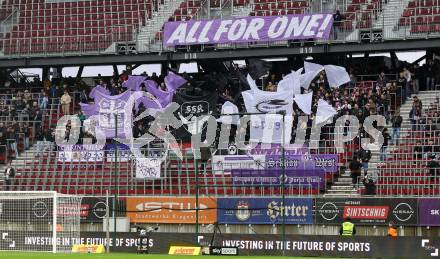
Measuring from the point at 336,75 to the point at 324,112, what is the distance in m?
2.73

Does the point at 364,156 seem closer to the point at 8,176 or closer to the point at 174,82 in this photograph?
the point at 174,82

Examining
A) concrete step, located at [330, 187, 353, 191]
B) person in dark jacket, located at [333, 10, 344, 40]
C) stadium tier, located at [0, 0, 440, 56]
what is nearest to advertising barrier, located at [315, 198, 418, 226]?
concrete step, located at [330, 187, 353, 191]

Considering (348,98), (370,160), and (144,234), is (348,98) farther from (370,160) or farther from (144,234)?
(144,234)

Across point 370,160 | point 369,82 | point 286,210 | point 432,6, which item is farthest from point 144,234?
point 432,6

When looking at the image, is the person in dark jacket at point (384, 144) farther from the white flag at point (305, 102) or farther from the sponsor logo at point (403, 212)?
the white flag at point (305, 102)

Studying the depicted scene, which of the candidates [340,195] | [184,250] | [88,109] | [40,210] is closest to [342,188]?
[340,195]

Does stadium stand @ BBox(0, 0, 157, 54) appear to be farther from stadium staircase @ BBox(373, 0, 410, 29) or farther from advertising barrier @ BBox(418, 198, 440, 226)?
advertising barrier @ BBox(418, 198, 440, 226)

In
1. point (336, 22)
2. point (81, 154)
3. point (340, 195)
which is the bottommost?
point (340, 195)

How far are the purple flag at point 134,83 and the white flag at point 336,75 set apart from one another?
9.21 m

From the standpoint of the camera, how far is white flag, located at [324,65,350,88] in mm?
48312

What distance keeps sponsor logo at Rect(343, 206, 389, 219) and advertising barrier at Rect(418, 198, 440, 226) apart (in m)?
1.31

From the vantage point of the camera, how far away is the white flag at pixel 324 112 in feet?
151

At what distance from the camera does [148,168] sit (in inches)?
1816

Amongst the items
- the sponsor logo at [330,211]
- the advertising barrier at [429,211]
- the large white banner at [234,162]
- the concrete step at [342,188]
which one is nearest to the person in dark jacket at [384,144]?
the concrete step at [342,188]
